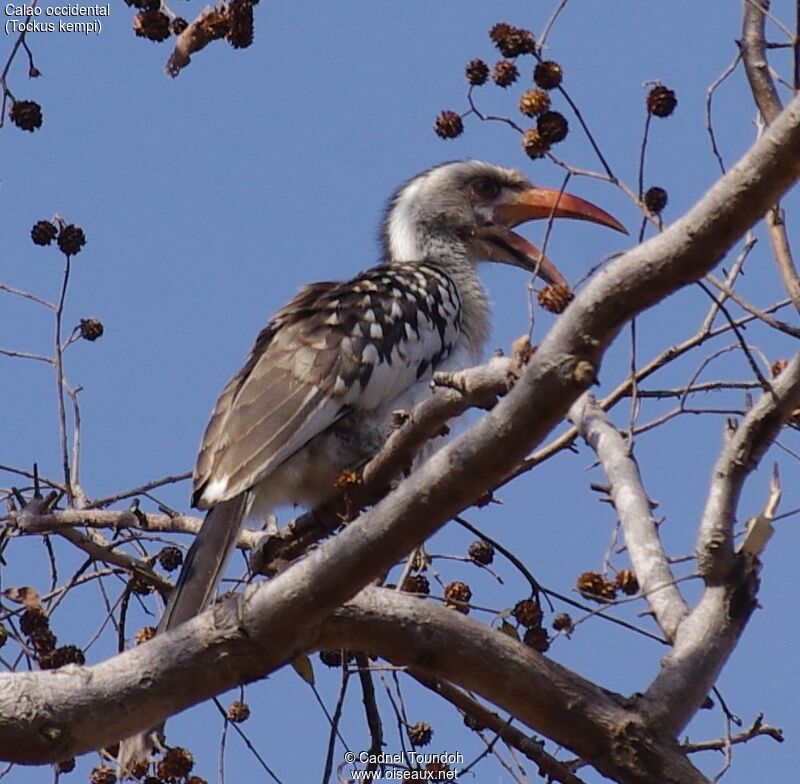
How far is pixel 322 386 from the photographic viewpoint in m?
4.98

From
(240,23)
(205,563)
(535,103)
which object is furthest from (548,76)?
(205,563)

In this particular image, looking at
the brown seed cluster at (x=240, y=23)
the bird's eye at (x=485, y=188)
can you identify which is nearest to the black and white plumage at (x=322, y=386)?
the bird's eye at (x=485, y=188)

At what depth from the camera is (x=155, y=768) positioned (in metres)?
3.52

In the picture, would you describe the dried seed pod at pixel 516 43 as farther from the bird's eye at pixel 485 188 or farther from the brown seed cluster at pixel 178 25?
the bird's eye at pixel 485 188

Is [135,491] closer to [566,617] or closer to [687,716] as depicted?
[566,617]

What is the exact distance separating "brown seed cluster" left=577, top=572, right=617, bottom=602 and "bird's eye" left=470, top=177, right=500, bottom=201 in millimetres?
4078

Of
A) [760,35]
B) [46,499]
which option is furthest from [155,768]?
[760,35]

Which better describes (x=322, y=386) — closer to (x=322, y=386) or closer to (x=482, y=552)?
(x=322, y=386)

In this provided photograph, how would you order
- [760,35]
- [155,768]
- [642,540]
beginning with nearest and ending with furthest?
1. [642,540]
2. [155,768]
3. [760,35]

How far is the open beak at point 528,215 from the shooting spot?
664cm

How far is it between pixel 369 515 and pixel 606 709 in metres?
0.62

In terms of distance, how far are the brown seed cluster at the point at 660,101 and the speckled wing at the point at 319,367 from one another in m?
1.72

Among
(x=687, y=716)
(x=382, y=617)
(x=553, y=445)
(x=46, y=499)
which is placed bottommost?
(x=687, y=716)

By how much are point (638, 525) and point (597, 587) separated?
162 millimetres
